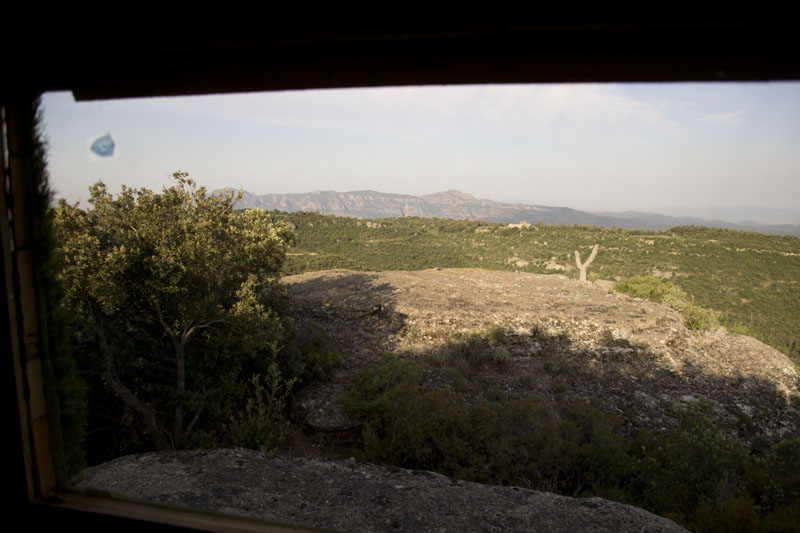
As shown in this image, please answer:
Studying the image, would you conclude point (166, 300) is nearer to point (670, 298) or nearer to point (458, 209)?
point (670, 298)

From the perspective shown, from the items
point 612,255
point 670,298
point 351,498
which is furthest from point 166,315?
point 612,255

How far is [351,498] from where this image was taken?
3.14 m

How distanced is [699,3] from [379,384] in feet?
18.4

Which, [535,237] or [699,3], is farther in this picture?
[535,237]

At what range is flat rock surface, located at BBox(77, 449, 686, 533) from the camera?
2.85 metres

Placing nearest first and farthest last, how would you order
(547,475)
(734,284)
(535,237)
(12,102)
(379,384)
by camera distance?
(12,102), (547,475), (379,384), (734,284), (535,237)

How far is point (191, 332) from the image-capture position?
4.86m

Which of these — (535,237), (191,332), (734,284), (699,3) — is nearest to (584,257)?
(535,237)

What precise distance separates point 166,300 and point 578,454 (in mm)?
5608

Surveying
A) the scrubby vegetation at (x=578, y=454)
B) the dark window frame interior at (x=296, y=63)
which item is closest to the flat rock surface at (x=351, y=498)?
the scrubby vegetation at (x=578, y=454)

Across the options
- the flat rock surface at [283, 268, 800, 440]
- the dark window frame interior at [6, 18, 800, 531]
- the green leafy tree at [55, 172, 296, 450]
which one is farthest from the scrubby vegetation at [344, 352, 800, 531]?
the dark window frame interior at [6, 18, 800, 531]

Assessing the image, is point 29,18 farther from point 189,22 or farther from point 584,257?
point 584,257

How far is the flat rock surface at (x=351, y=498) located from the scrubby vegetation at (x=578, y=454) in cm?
95

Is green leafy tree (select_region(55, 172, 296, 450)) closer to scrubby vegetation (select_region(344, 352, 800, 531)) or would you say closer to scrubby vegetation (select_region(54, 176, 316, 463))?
scrubby vegetation (select_region(54, 176, 316, 463))
